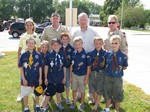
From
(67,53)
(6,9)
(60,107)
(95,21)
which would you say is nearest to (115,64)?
(67,53)

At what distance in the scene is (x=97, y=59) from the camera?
527 cm

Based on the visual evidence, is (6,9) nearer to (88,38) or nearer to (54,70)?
(88,38)

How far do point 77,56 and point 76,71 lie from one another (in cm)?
32

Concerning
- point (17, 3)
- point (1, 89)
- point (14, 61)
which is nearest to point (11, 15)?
point (17, 3)

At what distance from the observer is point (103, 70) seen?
17.4 feet

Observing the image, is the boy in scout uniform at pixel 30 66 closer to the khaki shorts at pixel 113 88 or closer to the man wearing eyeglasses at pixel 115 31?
the khaki shorts at pixel 113 88

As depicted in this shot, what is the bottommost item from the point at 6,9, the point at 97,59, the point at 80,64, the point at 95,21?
the point at 80,64

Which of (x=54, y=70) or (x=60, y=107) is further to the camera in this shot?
(x=60, y=107)

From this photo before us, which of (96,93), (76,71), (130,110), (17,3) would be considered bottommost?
(130,110)

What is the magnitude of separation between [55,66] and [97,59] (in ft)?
2.89

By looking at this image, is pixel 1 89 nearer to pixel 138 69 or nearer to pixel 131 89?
pixel 131 89

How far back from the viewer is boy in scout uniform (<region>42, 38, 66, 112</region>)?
516 centimetres

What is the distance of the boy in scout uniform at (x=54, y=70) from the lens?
5164mm

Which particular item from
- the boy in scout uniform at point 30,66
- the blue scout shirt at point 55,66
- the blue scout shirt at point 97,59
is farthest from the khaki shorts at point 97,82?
the boy in scout uniform at point 30,66
